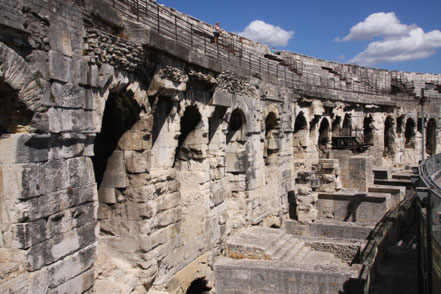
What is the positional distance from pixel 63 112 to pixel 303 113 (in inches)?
473

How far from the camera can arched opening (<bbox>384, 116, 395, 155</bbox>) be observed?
83.9ft

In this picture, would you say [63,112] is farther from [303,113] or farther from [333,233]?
[303,113]

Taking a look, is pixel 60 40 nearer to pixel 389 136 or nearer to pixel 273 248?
pixel 273 248

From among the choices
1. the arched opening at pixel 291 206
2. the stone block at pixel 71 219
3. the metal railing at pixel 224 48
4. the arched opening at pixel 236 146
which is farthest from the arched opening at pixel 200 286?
the arched opening at pixel 291 206

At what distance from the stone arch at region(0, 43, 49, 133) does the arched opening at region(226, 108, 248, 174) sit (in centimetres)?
684

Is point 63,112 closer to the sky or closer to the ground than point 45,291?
closer to the sky

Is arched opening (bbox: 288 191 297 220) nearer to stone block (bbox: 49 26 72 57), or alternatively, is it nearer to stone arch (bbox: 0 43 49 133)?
stone block (bbox: 49 26 72 57)

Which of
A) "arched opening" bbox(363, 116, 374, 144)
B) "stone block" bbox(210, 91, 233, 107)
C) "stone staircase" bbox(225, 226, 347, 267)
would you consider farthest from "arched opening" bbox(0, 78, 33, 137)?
"arched opening" bbox(363, 116, 374, 144)

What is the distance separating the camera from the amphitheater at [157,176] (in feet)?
16.1

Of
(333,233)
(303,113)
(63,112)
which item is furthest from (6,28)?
(303,113)

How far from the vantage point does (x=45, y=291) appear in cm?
510

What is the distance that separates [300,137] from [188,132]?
8.14 m

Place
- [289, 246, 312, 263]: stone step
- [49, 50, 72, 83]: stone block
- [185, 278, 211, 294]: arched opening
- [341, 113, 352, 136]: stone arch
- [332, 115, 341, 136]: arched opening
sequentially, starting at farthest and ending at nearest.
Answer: [341, 113, 352, 136]: stone arch → [332, 115, 341, 136]: arched opening → [289, 246, 312, 263]: stone step → [185, 278, 211, 294]: arched opening → [49, 50, 72, 83]: stone block

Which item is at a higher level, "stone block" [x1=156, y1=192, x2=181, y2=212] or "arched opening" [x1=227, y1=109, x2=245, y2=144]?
"arched opening" [x1=227, y1=109, x2=245, y2=144]
